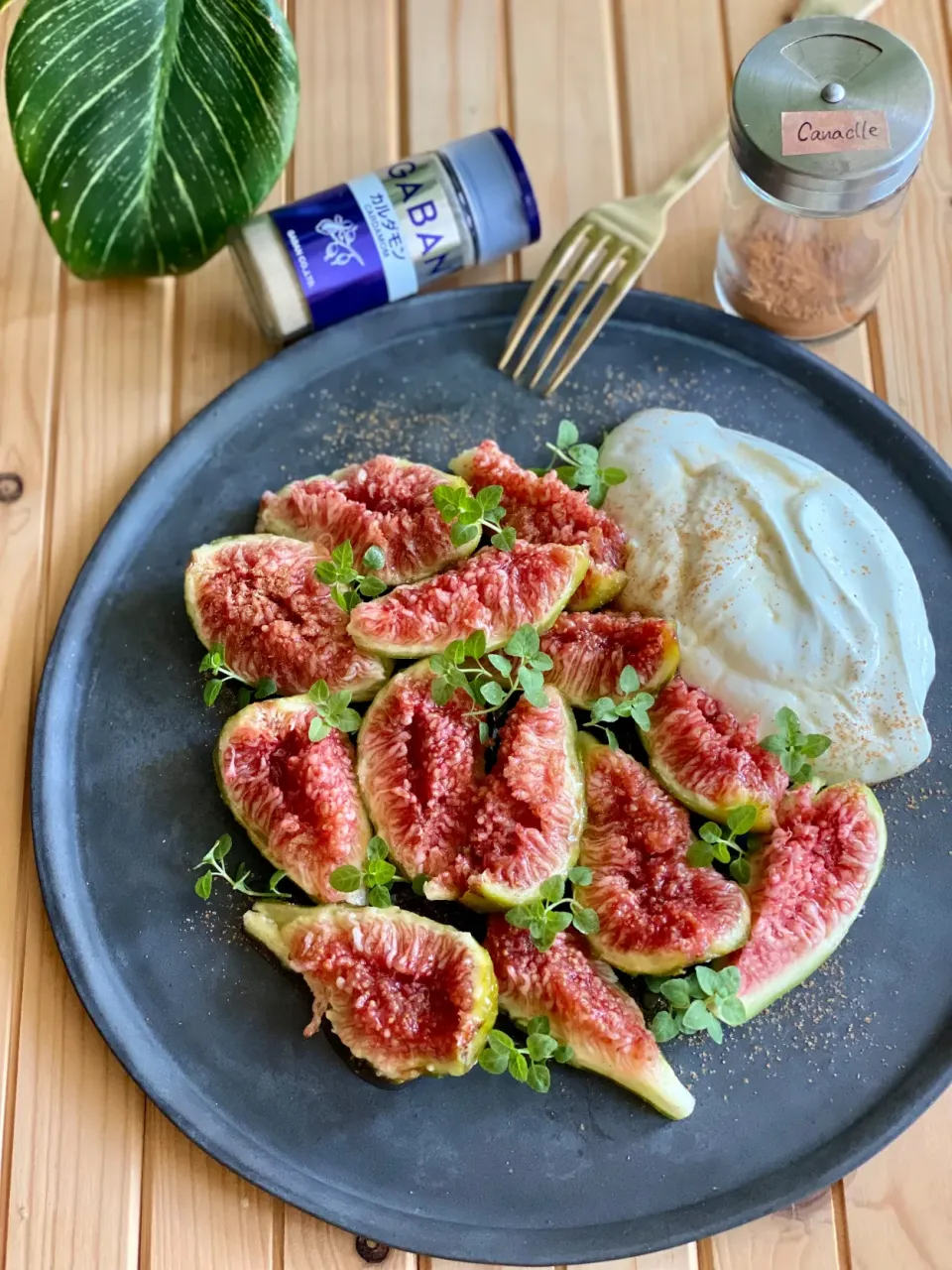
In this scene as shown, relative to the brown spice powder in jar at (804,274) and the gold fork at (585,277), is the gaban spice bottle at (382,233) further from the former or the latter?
the brown spice powder in jar at (804,274)

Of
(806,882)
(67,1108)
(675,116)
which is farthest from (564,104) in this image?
(67,1108)

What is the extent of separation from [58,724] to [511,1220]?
1.13 meters

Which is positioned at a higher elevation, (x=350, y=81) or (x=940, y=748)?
(x=350, y=81)

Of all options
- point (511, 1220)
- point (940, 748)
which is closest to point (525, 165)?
point (940, 748)

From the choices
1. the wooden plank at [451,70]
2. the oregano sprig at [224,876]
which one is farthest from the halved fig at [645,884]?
the wooden plank at [451,70]

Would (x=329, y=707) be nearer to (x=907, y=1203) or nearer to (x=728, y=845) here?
(x=728, y=845)

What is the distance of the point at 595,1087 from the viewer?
78.5 inches

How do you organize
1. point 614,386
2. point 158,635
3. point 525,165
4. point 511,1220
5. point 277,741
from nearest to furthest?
point 511,1220, point 277,741, point 158,635, point 614,386, point 525,165

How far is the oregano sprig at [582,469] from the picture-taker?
226cm

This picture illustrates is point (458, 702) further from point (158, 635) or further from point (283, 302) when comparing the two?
point (283, 302)

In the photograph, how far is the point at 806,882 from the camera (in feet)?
6.68

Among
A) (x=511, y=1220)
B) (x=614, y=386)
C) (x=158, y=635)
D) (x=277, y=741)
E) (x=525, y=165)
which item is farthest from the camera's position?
(x=525, y=165)

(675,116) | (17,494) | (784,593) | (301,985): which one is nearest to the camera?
(301,985)

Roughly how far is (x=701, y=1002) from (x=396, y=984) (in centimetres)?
49
